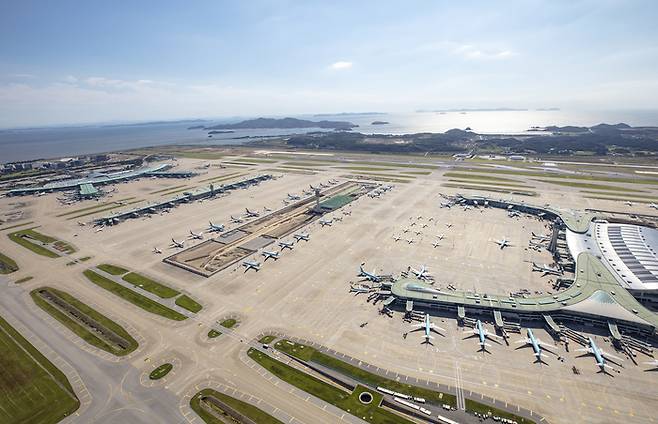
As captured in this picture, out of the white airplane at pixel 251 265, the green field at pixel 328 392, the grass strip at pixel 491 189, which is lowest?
the green field at pixel 328 392

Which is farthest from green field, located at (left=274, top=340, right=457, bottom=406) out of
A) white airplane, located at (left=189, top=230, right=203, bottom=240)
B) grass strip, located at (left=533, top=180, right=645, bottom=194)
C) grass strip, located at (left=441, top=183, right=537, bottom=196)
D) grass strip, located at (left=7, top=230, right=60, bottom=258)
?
grass strip, located at (left=533, top=180, right=645, bottom=194)

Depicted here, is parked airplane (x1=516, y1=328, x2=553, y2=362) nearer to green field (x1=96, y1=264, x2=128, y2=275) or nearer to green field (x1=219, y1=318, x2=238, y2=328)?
green field (x1=219, y1=318, x2=238, y2=328)

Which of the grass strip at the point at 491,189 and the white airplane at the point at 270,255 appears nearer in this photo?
the white airplane at the point at 270,255

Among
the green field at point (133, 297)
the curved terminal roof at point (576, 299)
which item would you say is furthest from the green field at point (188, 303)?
the curved terminal roof at point (576, 299)

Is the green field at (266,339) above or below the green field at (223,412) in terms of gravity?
above

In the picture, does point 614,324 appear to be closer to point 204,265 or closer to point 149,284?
point 204,265

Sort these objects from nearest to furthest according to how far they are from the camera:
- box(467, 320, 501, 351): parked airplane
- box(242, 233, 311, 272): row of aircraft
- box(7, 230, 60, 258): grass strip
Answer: box(467, 320, 501, 351): parked airplane → box(242, 233, 311, 272): row of aircraft → box(7, 230, 60, 258): grass strip

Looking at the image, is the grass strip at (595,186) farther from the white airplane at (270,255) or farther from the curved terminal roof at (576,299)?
the white airplane at (270,255)
